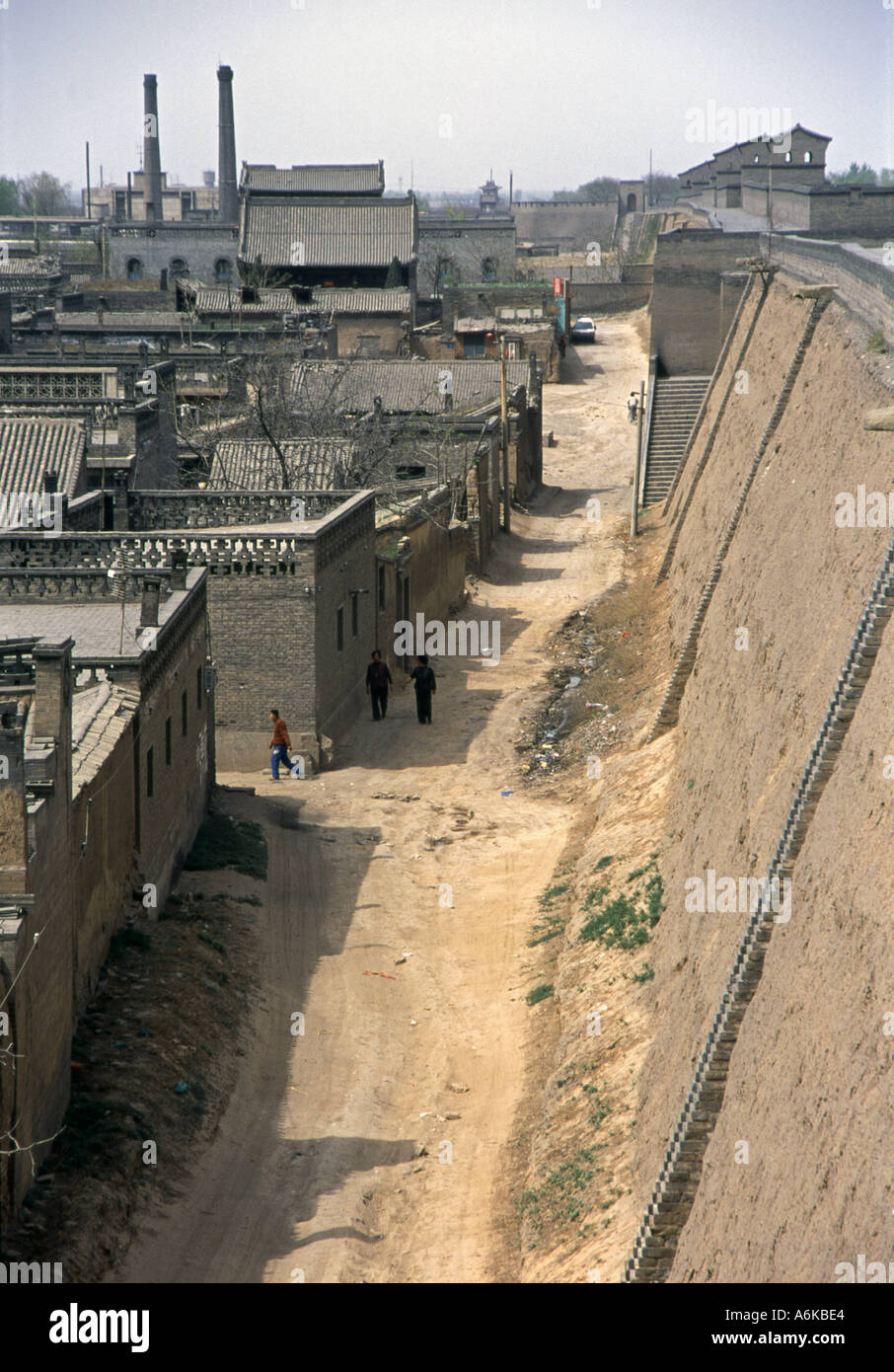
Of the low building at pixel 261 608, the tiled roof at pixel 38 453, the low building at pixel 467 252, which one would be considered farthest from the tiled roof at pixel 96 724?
the low building at pixel 467 252

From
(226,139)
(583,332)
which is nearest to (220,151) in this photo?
(226,139)

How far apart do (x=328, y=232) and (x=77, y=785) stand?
55.1 meters

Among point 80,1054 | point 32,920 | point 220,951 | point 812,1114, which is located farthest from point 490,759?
point 812,1114

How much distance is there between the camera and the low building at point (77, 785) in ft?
38.3

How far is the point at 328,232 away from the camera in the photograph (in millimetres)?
65500

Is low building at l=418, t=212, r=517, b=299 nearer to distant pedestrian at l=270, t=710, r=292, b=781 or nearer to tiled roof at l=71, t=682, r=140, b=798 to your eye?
distant pedestrian at l=270, t=710, r=292, b=781

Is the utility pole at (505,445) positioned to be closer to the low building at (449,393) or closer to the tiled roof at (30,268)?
the low building at (449,393)

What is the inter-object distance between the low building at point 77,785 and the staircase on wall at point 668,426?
2607cm

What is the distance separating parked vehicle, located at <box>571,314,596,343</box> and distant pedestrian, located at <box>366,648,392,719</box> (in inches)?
1982

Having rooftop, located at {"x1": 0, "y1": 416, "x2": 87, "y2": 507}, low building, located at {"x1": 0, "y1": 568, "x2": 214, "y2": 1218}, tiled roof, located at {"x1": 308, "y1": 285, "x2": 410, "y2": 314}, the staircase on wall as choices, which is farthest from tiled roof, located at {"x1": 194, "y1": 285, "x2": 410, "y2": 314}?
low building, located at {"x1": 0, "y1": 568, "x2": 214, "y2": 1218}

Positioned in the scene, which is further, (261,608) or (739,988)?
(261,608)

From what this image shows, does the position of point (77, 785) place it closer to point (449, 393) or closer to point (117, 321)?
point (449, 393)
